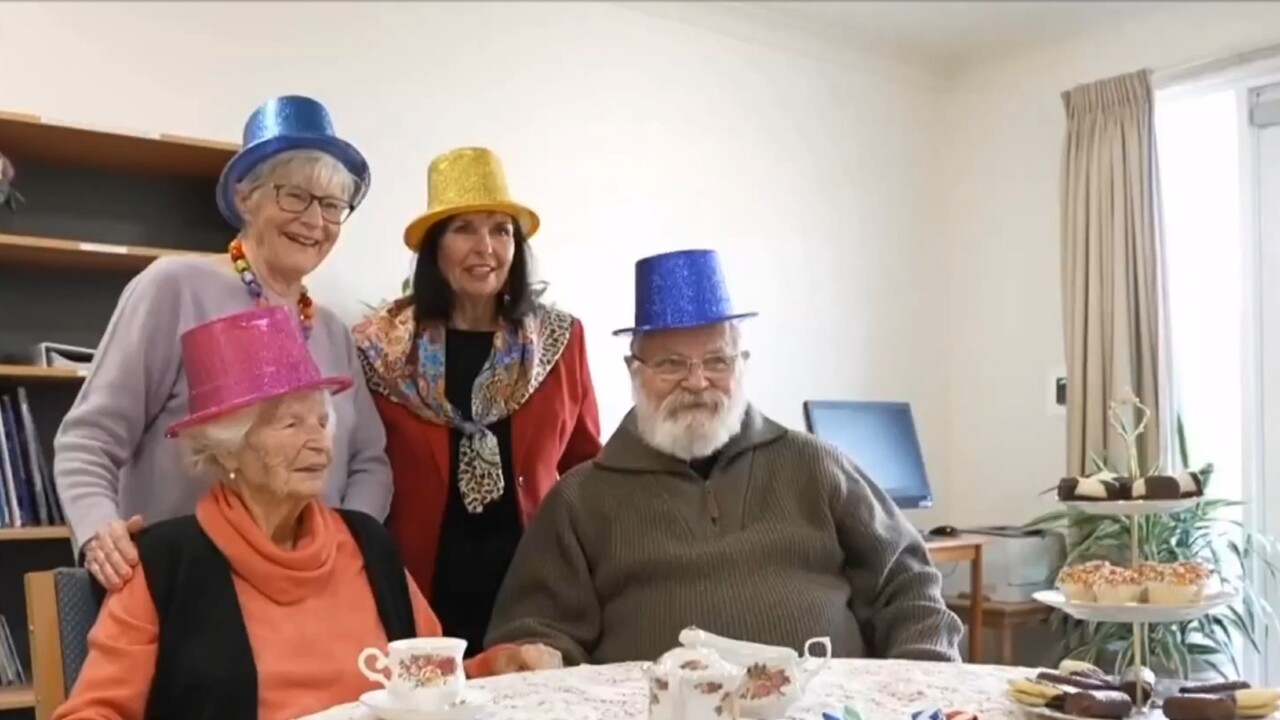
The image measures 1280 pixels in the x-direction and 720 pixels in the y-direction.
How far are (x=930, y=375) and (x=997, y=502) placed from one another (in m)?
0.56

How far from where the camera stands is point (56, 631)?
1508mm

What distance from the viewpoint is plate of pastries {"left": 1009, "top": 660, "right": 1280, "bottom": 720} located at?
1271 mm

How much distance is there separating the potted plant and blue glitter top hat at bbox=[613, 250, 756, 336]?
2.24 m

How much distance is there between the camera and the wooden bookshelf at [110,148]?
2611mm

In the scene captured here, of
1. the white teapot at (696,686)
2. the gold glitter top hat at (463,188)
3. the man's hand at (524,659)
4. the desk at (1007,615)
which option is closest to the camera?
the white teapot at (696,686)

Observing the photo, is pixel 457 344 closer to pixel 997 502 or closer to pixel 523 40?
pixel 523 40

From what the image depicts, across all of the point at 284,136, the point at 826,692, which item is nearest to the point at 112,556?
the point at 284,136

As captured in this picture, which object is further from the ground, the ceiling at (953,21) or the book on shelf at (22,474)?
the ceiling at (953,21)

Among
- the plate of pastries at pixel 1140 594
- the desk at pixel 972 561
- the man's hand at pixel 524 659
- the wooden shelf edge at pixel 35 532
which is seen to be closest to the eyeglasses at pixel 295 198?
the man's hand at pixel 524 659

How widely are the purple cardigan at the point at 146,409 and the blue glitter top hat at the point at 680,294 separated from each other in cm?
55

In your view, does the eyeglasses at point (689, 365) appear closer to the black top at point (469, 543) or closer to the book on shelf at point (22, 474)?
the black top at point (469, 543)

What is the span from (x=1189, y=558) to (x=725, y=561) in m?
2.42

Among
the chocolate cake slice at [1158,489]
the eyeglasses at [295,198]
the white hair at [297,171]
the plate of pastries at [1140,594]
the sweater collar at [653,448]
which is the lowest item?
the plate of pastries at [1140,594]

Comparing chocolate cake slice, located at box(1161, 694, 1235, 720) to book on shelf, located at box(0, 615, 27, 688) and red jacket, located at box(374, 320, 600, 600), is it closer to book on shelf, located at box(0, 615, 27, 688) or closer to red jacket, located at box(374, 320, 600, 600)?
red jacket, located at box(374, 320, 600, 600)
